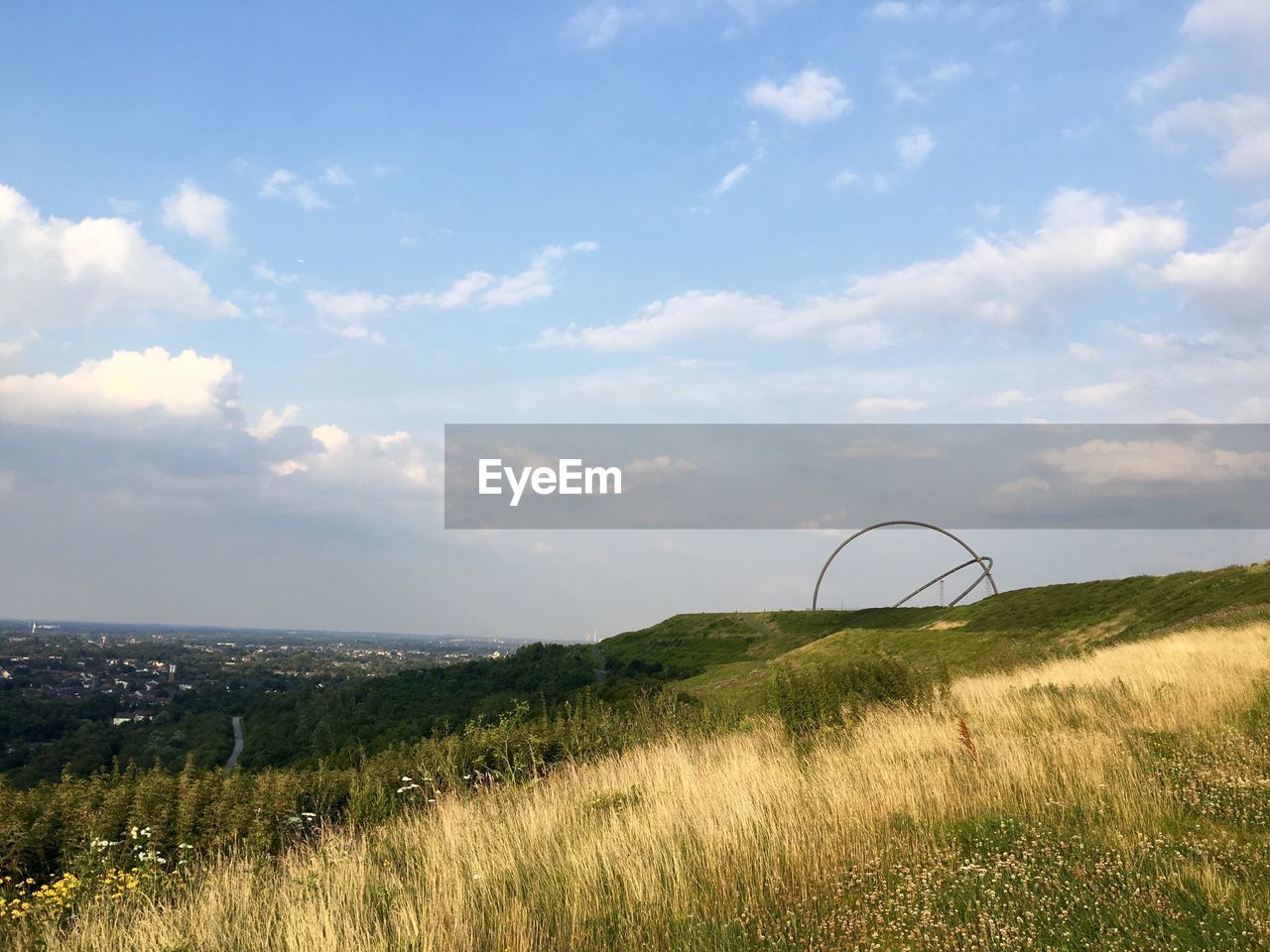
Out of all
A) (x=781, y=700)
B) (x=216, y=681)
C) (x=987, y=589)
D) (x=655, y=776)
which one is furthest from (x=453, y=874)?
(x=216, y=681)

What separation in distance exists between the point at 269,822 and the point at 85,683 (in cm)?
14116

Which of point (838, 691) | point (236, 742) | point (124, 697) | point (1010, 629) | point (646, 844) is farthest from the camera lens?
point (124, 697)

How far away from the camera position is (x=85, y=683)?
121500mm

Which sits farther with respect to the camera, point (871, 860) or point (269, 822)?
point (269, 822)

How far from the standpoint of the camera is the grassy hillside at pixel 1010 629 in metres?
36.3

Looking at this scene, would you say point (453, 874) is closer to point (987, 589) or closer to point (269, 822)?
point (269, 822)

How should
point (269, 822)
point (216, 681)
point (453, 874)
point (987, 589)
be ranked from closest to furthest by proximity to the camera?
point (453, 874) < point (269, 822) < point (987, 589) < point (216, 681)

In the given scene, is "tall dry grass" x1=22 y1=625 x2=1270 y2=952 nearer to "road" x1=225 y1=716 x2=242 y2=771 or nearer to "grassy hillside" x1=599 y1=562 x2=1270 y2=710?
"grassy hillside" x1=599 y1=562 x2=1270 y2=710

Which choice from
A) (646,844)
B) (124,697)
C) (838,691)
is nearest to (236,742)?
(124,697)

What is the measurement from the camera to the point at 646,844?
6426mm

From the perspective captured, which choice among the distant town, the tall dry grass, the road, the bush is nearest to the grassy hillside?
the bush

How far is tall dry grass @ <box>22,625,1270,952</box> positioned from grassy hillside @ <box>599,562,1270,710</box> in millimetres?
10480

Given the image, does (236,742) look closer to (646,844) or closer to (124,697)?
(124,697)

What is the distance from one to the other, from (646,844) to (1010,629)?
5317 cm
